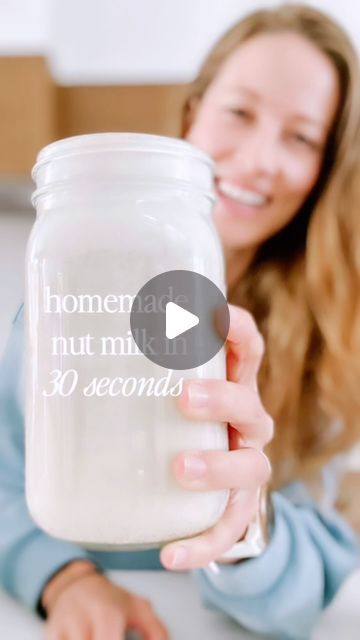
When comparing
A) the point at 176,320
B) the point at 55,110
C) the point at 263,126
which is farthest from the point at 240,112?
the point at 176,320

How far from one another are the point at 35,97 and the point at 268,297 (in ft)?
0.67

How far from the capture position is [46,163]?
24 centimetres

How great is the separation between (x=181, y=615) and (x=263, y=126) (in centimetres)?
31

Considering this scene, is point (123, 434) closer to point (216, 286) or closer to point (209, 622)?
point (216, 286)

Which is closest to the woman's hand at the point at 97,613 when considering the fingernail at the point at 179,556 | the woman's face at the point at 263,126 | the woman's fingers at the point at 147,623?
the woman's fingers at the point at 147,623

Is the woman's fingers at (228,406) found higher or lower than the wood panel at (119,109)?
lower

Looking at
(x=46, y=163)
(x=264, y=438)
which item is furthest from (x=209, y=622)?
(x=46, y=163)

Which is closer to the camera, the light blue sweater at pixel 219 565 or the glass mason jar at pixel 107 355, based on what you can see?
the glass mason jar at pixel 107 355

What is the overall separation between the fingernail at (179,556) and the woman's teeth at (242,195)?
24 cm

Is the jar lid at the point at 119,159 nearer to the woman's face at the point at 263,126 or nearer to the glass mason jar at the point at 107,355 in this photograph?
the glass mason jar at the point at 107,355

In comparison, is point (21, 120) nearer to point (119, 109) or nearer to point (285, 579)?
point (119, 109)

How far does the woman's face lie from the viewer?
0.41 metres

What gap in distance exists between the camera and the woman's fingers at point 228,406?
23 centimetres

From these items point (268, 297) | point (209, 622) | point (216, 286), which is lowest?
point (209, 622)
